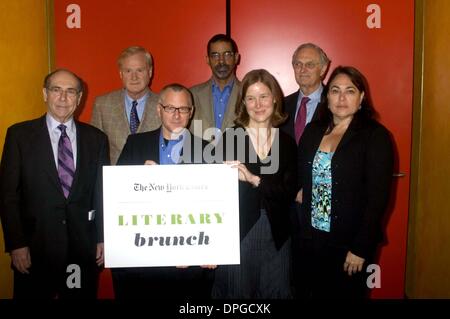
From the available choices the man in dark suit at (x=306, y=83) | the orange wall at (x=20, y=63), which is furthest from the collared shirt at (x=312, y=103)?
the orange wall at (x=20, y=63)

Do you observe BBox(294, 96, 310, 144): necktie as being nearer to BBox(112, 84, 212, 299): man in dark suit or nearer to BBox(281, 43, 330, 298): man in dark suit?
BBox(281, 43, 330, 298): man in dark suit

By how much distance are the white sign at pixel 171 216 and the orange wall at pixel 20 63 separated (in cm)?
130

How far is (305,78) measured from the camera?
3289mm

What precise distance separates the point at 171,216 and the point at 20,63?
1.93 meters

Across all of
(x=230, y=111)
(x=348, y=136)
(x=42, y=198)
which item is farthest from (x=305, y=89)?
(x=42, y=198)

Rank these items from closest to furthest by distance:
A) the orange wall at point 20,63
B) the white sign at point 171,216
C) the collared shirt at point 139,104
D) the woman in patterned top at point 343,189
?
the white sign at point 171,216, the woman in patterned top at point 343,189, the orange wall at point 20,63, the collared shirt at point 139,104

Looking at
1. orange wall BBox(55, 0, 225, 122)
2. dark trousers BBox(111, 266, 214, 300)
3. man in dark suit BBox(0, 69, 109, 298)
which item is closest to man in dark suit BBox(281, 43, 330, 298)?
orange wall BBox(55, 0, 225, 122)

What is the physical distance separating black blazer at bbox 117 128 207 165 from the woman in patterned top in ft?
2.18

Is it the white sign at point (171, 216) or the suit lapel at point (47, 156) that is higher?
the suit lapel at point (47, 156)

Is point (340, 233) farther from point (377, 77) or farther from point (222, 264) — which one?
point (377, 77)

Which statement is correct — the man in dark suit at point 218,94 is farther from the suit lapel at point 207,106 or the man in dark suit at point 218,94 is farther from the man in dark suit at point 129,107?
the man in dark suit at point 129,107

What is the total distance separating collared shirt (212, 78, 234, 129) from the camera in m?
3.49

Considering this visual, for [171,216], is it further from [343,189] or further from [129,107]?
[129,107]

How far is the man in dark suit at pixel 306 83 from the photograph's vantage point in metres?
3.25
